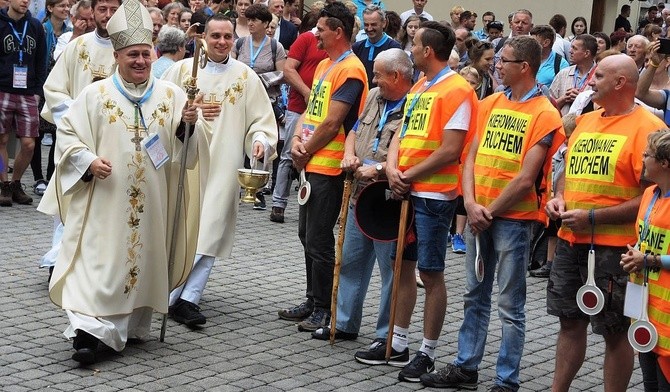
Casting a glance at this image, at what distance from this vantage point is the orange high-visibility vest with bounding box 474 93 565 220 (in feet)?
21.8

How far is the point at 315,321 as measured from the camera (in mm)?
8109

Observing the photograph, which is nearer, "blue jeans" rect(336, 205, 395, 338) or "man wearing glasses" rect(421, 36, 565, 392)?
"man wearing glasses" rect(421, 36, 565, 392)

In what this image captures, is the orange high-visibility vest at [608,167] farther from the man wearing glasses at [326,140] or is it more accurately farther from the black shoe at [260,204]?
the black shoe at [260,204]

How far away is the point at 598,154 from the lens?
6.15 m

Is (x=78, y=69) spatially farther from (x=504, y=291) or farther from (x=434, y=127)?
(x=504, y=291)

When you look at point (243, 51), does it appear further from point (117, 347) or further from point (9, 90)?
point (117, 347)

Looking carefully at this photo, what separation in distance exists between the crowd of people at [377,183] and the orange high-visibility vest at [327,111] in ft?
0.04

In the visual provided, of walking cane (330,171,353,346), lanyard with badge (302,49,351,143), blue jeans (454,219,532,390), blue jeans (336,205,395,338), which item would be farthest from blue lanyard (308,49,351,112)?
blue jeans (454,219,532,390)

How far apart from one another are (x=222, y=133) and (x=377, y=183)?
154 centimetres

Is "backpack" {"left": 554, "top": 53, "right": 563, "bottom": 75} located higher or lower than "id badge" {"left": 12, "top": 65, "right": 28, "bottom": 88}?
higher

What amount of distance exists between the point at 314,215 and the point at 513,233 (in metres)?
1.71

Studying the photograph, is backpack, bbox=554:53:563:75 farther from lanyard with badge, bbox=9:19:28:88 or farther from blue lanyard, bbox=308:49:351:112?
lanyard with badge, bbox=9:19:28:88

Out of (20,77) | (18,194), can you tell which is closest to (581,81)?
(20,77)

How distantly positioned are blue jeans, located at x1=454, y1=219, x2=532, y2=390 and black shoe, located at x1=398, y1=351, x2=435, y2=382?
194 millimetres
